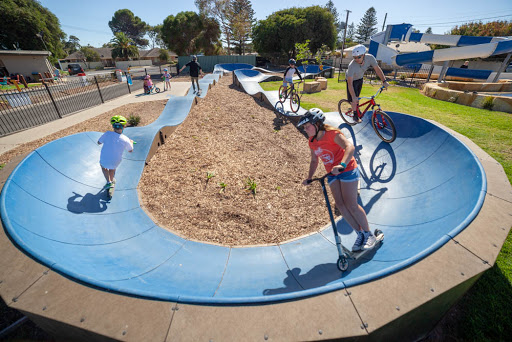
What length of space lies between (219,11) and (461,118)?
A: 2484 inches

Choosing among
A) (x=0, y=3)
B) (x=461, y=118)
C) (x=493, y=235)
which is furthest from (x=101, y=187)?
(x=0, y=3)

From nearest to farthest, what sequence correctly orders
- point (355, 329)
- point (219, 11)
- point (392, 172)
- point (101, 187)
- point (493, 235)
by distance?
point (355, 329)
point (493, 235)
point (101, 187)
point (392, 172)
point (219, 11)

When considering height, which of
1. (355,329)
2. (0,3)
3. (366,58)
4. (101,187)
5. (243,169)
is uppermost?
(0,3)

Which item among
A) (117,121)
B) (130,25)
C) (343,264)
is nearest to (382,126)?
(343,264)

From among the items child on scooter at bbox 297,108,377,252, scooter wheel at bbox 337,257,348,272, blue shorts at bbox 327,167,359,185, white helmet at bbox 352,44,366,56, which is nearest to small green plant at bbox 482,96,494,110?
white helmet at bbox 352,44,366,56

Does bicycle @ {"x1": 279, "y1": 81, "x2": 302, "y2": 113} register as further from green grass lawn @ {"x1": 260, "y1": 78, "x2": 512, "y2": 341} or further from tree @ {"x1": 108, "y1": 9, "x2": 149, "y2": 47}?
tree @ {"x1": 108, "y1": 9, "x2": 149, "y2": 47}

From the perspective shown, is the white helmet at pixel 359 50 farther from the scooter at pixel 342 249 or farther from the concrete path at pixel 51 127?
the concrete path at pixel 51 127

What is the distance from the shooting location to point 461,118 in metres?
9.41

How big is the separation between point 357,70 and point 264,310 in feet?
24.7

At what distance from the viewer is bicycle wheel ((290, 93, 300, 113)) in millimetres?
11773

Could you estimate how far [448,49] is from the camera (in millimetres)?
19359

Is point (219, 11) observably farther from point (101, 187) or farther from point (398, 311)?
point (398, 311)

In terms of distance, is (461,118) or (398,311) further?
(461,118)

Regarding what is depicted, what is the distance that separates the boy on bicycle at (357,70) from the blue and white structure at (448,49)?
19.4 meters
